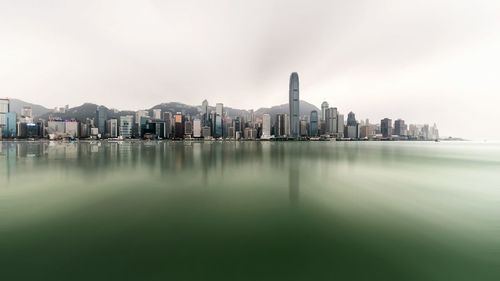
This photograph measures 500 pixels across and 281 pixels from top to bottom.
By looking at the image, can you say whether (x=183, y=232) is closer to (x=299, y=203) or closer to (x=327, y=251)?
(x=327, y=251)

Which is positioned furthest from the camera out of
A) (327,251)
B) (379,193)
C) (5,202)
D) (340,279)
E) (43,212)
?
(379,193)

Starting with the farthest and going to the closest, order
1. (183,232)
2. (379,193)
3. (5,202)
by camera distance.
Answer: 1. (379,193)
2. (5,202)
3. (183,232)

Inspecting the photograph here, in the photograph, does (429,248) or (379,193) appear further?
(379,193)

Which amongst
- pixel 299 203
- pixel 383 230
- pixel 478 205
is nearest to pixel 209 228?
pixel 299 203

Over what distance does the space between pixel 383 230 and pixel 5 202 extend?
29.7 m

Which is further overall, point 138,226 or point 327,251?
point 138,226

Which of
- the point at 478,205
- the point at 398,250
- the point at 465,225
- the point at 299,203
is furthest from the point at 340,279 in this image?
the point at 478,205

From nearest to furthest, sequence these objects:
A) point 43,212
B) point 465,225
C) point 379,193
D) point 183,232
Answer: point 183,232 → point 465,225 → point 43,212 → point 379,193

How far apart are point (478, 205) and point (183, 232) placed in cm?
2642

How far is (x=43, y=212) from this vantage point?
57.0ft

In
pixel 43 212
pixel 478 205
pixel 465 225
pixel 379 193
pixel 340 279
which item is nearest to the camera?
pixel 340 279

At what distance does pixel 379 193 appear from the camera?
25344mm

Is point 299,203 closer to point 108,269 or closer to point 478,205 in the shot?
point 108,269

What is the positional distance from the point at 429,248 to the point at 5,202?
1230 inches
